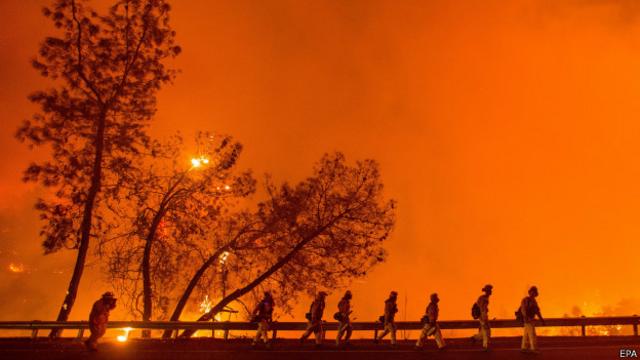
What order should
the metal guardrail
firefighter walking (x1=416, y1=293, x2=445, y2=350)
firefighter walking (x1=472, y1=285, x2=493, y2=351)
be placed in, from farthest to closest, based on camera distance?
the metal guardrail
firefighter walking (x1=416, y1=293, x2=445, y2=350)
firefighter walking (x1=472, y1=285, x2=493, y2=351)

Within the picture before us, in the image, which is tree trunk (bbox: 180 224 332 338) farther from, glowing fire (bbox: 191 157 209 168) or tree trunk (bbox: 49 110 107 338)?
glowing fire (bbox: 191 157 209 168)

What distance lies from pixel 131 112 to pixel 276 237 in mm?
8910

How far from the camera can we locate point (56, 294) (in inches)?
4117

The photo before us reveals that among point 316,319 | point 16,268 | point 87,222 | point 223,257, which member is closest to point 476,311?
point 316,319

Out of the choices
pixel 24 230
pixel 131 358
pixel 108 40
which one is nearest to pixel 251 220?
pixel 108 40

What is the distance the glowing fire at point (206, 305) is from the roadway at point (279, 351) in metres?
5.47

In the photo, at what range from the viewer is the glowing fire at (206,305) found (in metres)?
24.8

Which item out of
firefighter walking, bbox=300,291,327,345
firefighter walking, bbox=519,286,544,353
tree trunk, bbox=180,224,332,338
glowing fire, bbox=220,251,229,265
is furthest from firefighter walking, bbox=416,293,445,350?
glowing fire, bbox=220,251,229,265

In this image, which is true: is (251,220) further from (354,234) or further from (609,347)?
(609,347)

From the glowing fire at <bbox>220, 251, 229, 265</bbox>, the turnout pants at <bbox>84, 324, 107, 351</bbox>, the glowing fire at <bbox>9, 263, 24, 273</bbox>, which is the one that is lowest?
the turnout pants at <bbox>84, 324, 107, 351</bbox>

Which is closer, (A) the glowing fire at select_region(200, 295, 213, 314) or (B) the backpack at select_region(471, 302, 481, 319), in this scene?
(B) the backpack at select_region(471, 302, 481, 319)
